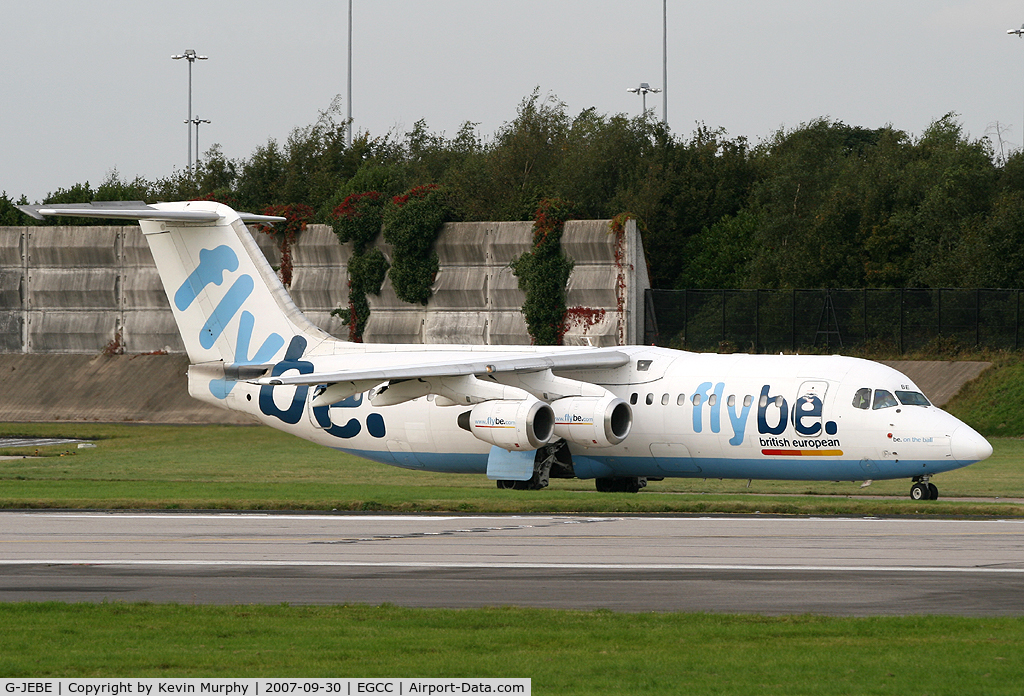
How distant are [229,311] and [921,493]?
1673 cm

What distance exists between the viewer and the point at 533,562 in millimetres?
18141

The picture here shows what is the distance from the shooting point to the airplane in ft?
95.0

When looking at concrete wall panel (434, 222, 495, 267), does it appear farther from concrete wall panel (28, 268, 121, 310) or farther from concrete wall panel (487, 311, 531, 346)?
concrete wall panel (28, 268, 121, 310)

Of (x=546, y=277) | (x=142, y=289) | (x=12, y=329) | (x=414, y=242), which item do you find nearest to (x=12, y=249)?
(x=12, y=329)

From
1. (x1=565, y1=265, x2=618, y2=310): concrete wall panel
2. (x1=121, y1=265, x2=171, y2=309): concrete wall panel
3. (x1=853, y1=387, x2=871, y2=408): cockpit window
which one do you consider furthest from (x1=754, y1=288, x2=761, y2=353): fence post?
(x1=853, y1=387, x2=871, y2=408): cockpit window

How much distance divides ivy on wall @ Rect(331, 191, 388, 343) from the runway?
34.0 m

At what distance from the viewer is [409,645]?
39.3ft

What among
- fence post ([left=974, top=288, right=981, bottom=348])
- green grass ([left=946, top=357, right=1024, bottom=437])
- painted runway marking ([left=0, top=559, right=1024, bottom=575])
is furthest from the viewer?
fence post ([left=974, top=288, right=981, bottom=348])

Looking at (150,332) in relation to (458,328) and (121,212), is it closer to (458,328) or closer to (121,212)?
(458,328)

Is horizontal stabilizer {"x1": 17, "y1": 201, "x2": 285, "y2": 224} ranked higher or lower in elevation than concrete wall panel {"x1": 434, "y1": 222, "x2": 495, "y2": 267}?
lower

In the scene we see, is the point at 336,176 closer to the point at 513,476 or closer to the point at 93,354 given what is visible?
the point at 93,354

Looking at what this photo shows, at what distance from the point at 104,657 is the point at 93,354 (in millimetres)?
51771

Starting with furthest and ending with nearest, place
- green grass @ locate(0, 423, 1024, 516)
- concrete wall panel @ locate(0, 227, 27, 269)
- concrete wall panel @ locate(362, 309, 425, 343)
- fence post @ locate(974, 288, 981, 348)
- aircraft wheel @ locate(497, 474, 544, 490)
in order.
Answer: concrete wall panel @ locate(0, 227, 27, 269) < concrete wall panel @ locate(362, 309, 425, 343) < fence post @ locate(974, 288, 981, 348) < aircraft wheel @ locate(497, 474, 544, 490) < green grass @ locate(0, 423, 1024, 516)

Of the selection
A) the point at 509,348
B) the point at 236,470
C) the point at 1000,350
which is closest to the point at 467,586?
the point at 509,348
